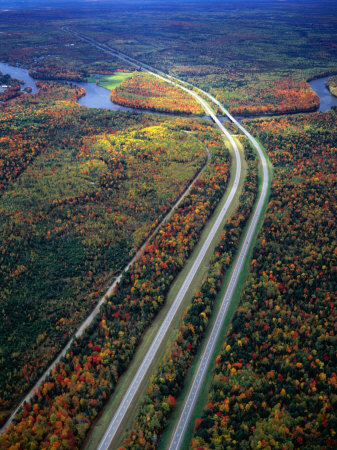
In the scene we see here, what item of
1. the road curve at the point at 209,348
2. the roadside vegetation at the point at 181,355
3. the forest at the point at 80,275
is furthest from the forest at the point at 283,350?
the forest at the point at 80,275

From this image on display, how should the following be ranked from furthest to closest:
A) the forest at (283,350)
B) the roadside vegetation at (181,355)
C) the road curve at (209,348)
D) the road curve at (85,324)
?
1. the road curve at (85,324)
2. the road curve at (209,348)
3. the roadside vegetation at (181,355)
4. the forest at (283,350)

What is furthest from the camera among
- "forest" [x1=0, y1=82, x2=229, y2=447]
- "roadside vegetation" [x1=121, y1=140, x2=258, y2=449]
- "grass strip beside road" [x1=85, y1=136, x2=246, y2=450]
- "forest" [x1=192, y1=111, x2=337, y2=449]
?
"forest" [x1=0, y1=82, x2=229, y2=447]

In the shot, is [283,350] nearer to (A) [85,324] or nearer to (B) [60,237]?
(A) [85,324]

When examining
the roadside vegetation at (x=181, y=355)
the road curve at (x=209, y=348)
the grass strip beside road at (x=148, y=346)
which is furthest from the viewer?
the grass strip beside road at (x=148, y=346)

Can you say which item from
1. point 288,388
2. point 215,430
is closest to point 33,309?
point 215,430

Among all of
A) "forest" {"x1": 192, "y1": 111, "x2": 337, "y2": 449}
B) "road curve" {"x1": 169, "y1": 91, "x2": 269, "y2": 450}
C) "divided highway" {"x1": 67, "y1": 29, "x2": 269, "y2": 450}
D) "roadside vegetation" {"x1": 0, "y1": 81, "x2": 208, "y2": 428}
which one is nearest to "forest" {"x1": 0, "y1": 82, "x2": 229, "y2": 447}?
"roadside vegetation" {"x1": 0, "y1": 81, "x2": 208, "y2": 428}

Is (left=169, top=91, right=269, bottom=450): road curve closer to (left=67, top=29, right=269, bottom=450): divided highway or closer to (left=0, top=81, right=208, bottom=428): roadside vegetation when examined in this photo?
(left=67, top=29, right=269, bottom=450): divided highway

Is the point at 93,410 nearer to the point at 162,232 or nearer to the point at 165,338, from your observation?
the point at 165,338

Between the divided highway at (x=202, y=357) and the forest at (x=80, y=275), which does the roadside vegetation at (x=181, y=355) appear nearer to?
the divided highway at (x=202, y=357)
